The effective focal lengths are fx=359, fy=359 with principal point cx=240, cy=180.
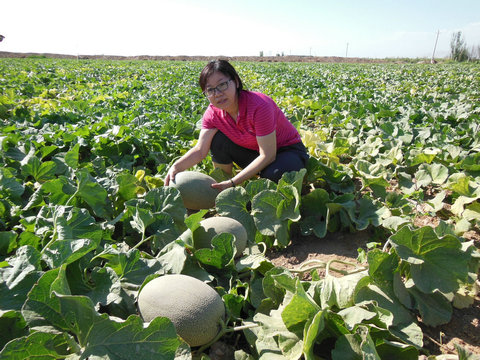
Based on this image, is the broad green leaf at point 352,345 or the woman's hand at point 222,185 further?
the woman's hand at point 222,185

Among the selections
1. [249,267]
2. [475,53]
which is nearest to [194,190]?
[249,267]

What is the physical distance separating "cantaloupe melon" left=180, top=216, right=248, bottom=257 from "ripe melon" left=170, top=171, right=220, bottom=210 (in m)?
0.61

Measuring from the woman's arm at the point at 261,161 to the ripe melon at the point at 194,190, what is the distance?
102mm

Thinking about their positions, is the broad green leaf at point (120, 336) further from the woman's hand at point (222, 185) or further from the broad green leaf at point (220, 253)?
the woman's hand at point (222, 185)

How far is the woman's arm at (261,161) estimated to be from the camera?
2921 millimetres

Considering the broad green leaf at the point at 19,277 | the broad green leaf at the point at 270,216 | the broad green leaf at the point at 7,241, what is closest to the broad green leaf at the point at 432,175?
the broad green leaf at the point at 270,216

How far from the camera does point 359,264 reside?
2.13 m

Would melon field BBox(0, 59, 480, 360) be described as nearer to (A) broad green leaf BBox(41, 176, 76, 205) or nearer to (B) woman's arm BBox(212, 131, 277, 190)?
(A) broad green leaf BBox(41, 176, 76, 205)

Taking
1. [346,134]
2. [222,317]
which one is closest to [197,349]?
[222,317]

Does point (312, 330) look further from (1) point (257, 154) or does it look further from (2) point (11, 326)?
(1) point (257, 154)

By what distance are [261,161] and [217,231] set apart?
93 centimetres

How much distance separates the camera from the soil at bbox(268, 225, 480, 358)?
66.0 inches

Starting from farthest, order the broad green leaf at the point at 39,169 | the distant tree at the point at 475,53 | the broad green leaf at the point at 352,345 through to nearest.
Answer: the distant tree at the point at 475,53, the broad green leaf at the point at 39,169, the broad green leaf at the point at 352,345

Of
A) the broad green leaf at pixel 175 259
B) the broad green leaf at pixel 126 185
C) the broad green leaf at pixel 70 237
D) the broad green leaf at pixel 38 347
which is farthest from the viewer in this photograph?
the broad green leaf at pixel 126 185
